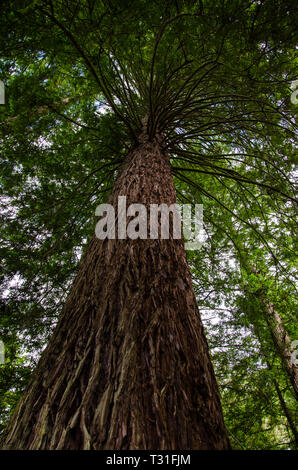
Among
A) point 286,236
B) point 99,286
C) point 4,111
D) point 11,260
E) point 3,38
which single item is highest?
point 3,38

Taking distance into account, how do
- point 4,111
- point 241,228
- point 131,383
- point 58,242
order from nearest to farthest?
point 131,383 < point 4,111 < point 58,242 < point 241,228

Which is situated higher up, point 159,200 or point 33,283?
point 159,200

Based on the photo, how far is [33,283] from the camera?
10.8 ft

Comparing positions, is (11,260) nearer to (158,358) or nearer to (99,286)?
(99,286)

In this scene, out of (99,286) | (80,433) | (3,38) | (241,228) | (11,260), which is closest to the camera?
(80,433)

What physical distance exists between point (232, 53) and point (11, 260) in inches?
139

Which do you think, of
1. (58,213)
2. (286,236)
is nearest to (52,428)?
(58,213)

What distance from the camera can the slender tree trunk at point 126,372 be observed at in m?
0.79

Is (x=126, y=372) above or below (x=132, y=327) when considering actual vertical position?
below

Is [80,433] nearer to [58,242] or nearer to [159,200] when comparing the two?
[159,200]

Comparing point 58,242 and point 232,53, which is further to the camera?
point 58,242

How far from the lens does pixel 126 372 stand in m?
0.93

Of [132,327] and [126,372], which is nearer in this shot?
[126,372]

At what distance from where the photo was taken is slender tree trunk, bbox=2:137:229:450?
2.59 ft
